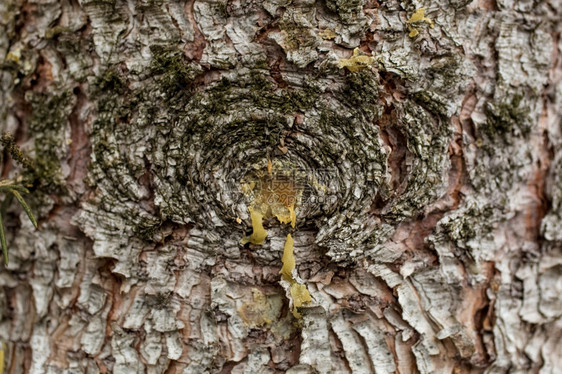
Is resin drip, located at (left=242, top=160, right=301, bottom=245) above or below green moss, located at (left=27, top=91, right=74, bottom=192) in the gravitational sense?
below

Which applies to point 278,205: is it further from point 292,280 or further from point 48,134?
point 48,134

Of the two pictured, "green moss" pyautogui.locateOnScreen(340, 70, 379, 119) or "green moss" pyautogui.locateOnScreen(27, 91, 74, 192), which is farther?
"green moss" pyautogui.locateOnScreen(27, 91, 74, 192)

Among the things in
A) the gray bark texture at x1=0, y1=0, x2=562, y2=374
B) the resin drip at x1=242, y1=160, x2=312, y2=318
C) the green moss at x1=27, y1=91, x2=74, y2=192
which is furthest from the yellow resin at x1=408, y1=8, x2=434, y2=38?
the green moss at x1=27, y1=91, x2=74, y2=192

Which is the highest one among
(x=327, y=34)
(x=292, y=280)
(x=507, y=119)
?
(x=327, y=34)

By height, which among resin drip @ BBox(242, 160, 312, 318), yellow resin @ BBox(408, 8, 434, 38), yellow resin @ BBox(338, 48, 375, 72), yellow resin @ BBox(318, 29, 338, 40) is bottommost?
resin drip @ BBox(242, 160, 312, 318)

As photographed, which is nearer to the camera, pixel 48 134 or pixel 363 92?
pixel 363 92

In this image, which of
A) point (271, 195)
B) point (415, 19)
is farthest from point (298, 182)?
point (415, 19)

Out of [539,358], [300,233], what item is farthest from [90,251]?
[539,358]

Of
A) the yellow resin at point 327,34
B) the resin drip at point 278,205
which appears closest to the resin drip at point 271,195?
the resin drip at point 278,205

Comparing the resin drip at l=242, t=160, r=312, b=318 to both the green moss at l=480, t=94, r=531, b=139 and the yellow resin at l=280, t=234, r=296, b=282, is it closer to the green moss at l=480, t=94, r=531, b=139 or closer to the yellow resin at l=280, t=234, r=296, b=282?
the yellow resin at l=280, t=234, r=296, b=282

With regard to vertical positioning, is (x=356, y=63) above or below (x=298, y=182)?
above
